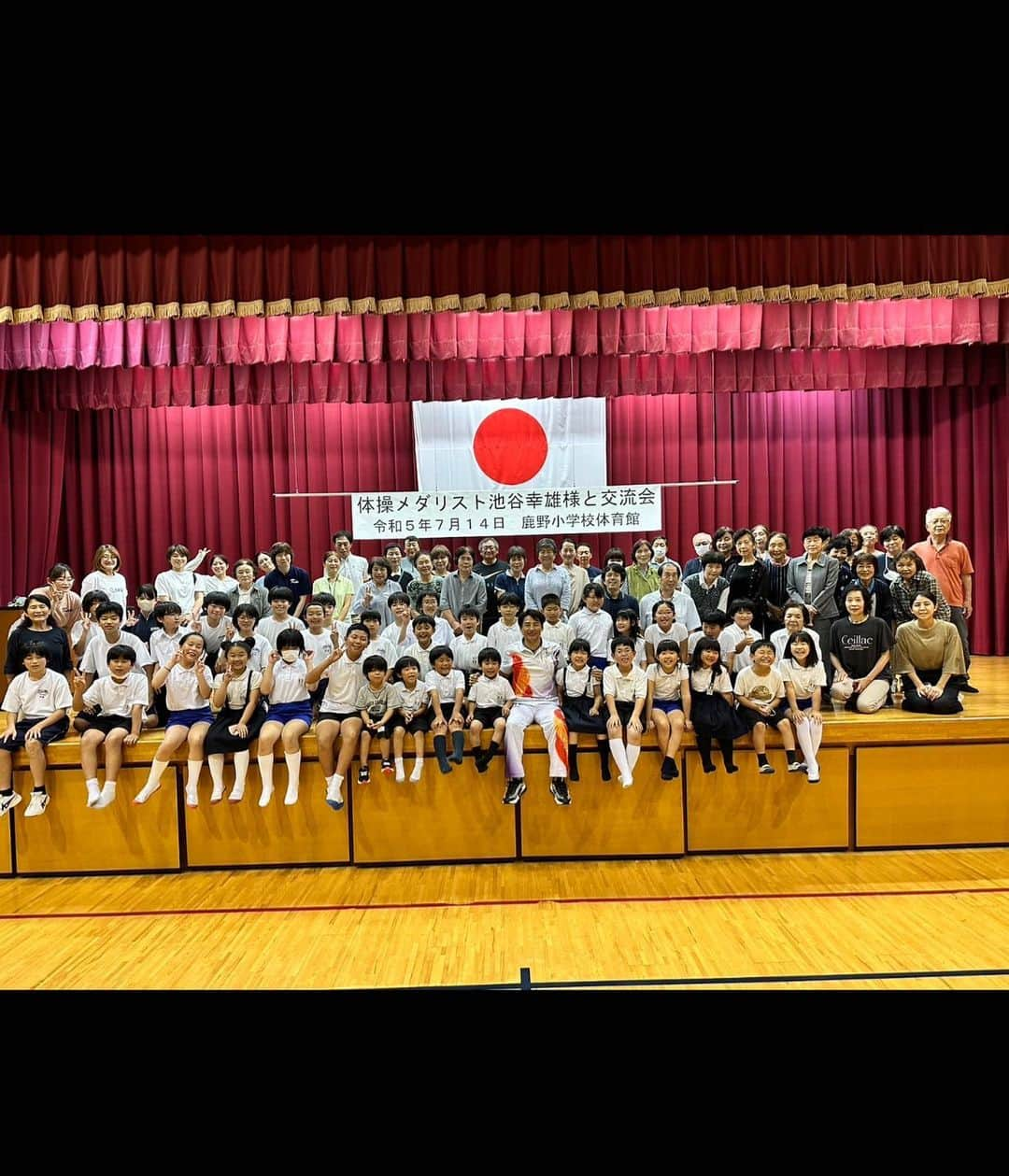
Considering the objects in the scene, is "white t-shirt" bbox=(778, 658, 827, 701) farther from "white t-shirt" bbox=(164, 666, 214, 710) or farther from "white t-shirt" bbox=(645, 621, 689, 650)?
"white t-shirt" bbox=(164, 666, 214, 710)

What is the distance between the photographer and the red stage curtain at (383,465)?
11688mm

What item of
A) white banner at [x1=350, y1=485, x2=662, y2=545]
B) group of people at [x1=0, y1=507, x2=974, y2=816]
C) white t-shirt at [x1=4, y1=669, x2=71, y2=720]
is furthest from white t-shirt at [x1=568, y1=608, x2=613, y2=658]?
white banner at [x1=350, y1=485, x2=662, y2=545]

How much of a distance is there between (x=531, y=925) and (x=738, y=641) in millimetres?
2360

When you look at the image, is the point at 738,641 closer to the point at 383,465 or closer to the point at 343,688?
the point at 343,688

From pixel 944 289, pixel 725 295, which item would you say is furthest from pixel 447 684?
pixel 944 289

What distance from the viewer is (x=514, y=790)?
225 inches

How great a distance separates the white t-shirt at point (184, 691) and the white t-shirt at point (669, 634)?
8.90 feet

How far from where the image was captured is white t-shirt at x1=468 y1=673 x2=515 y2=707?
5930 millimetres

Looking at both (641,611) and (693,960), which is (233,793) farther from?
(641,611)

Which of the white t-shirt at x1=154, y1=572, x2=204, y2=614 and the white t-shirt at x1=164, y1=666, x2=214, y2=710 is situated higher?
the white t-shirt at x1=154, y1=572, x2=204, y2=614

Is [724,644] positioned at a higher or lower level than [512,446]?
lower

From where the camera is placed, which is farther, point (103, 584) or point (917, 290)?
point (103, 584)

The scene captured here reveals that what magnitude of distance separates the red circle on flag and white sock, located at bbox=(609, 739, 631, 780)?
5510 millimetres

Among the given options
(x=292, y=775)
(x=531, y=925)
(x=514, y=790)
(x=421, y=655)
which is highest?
(x=421, y=655)
